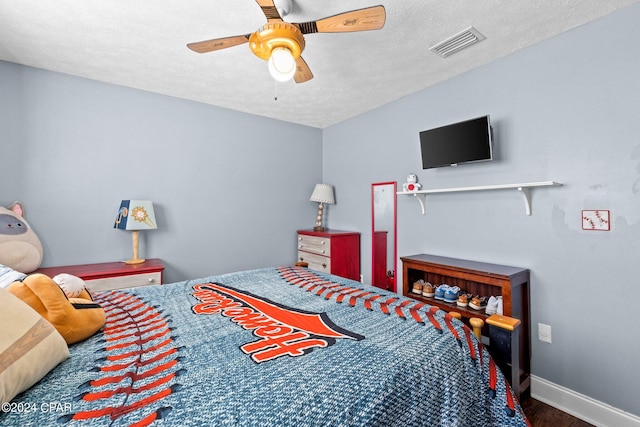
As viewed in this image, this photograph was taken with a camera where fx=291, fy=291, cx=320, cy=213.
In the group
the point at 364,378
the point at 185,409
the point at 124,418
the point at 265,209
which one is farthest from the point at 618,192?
the point at 265,209

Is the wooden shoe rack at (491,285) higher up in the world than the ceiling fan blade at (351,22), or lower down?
lower down

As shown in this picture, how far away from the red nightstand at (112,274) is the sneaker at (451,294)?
253 cm

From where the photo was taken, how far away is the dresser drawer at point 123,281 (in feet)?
7.85

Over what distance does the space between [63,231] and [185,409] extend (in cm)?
276

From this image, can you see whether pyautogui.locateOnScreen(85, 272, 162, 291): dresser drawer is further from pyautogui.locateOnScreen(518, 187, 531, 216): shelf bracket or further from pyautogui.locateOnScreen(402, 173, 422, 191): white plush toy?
pyautogui.locateOnScreen(518, 187, 531, 216): shelf bracket

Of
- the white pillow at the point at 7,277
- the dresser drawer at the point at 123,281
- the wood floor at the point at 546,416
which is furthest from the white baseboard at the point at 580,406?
the white pillow at the point at 7,277

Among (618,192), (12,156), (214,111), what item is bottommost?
(618,192)

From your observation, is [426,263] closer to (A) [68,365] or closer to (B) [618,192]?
(B) [618,192]

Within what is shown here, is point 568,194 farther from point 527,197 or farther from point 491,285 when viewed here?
point 491,285

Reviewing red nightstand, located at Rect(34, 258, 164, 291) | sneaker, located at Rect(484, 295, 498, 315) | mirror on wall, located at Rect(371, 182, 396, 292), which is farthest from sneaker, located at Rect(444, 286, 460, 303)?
red nightstand, located at Rect(34, 258, 164, 291)

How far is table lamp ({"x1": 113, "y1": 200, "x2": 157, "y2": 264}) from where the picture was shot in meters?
2.72

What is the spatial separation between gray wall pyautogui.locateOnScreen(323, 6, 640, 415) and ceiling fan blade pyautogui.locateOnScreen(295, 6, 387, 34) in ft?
4.73

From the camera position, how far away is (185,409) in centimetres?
77

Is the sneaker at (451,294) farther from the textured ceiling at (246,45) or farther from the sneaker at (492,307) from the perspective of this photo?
the textured ceiling at (246,45)
